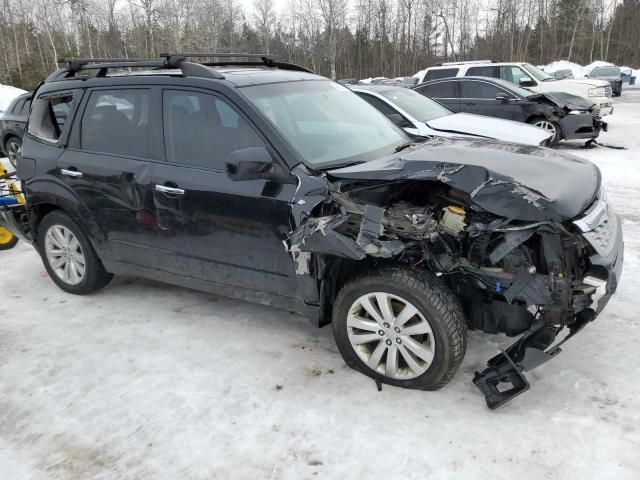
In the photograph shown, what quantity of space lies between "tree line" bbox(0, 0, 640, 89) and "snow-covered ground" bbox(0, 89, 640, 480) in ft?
148

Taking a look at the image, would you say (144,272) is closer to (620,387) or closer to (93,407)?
(93,407)

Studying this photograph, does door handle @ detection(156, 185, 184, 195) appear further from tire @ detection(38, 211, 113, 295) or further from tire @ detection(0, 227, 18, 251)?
tire @ detection(0, 227, 18, 251)

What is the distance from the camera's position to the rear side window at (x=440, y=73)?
13570 millimetres

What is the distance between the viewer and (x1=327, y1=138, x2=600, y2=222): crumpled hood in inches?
106

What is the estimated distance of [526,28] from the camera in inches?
2064

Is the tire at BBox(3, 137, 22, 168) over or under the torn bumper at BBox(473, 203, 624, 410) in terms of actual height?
over

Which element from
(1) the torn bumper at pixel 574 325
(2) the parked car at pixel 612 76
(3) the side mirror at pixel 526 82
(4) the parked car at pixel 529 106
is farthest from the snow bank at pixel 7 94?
(2) the parked car at pixel 612 76

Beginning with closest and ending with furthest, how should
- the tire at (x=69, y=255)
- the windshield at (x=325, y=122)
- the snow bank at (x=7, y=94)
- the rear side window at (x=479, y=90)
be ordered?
the windshield at (x=325, y=122), the tire at (x=69, y=255), the rear side window at (x=479, y=90), the snow bank at (x=7, y=94)

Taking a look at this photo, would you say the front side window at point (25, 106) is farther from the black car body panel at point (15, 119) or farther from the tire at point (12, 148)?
the tire at point (12, 148)

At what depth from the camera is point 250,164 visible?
318 cm

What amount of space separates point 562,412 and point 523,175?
1.32 m

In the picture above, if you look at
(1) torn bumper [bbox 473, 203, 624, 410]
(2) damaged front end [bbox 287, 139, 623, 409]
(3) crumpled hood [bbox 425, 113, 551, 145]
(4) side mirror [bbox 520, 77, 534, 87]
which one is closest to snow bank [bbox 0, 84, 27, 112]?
(3) crumpled hood [bbox 425, 113, 551, 145]

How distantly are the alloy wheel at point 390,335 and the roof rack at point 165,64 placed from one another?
75.4 inches

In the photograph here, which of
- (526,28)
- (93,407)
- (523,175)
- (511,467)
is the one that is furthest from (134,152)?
(526,28)
